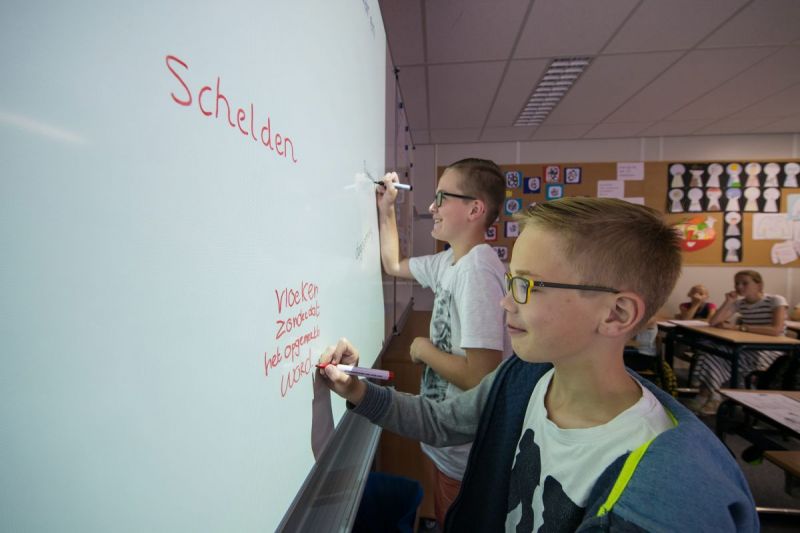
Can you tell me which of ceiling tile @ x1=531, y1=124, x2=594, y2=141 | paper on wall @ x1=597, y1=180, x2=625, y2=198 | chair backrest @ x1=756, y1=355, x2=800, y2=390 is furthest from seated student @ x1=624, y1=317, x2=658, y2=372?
ceiling tile @ x1=531, y1=124, x2=594, y2=141

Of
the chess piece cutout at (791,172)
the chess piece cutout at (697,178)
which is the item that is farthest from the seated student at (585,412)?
the chess piece cutout at (791,172)

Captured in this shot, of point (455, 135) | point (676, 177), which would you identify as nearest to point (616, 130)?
point (676, 177)

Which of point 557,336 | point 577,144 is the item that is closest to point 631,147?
point 577,144

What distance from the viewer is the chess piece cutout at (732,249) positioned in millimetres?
3561

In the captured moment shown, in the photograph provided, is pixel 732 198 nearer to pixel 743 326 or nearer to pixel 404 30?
pixel 743 326

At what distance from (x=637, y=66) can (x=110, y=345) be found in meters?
2.94

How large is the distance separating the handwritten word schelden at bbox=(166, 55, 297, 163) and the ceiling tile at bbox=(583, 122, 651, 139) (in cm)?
367

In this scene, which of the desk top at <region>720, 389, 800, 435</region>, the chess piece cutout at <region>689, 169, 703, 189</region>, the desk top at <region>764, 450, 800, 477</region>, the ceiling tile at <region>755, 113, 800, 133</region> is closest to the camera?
the desk top at <region>764, 450, 800, 477</region>

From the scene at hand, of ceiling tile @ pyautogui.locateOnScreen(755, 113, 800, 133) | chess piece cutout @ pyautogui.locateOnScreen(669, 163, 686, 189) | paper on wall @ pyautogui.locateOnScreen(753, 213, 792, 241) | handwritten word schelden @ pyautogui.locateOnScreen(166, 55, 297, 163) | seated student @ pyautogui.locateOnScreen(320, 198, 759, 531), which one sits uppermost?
ceiling tile @ pyautogui.locateOnScreen(755, 113, 800, 133)

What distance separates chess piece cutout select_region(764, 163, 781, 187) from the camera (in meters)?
3.51

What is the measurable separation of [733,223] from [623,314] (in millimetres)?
4345

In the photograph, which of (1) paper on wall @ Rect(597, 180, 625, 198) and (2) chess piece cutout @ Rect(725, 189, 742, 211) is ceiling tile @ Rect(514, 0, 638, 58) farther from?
(2) chess piece cutout @ Rect(725, 189, 742, 211)

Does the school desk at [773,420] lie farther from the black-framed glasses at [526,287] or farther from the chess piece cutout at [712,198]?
the chess piece cutout at [712,198]

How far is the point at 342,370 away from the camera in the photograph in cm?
56
